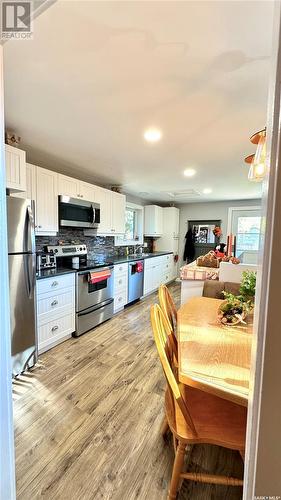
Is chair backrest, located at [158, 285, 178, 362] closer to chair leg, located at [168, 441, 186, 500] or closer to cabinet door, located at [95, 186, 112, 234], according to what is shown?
chair leg, located at [168, 441, 186, 500]

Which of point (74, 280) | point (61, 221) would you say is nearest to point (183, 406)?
point (74, 280)

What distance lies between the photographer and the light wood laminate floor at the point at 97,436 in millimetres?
1157

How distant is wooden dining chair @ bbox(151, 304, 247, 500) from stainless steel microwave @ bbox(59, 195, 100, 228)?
2.17 meters

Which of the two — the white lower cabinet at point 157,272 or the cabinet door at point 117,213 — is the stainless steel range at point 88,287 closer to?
the cabinet door at point 117,213

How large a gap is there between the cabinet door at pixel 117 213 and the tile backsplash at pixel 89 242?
12.7 inches

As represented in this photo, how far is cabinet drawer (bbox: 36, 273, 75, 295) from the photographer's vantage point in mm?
2323

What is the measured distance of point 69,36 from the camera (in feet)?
3.52

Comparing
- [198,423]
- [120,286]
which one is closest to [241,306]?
[198,423]

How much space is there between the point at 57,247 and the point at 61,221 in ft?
1.20

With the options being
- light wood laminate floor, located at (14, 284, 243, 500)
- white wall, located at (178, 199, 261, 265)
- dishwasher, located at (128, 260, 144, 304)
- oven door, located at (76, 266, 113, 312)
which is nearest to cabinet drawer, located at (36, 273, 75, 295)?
oven door, located at (76, 266, 113, 312)

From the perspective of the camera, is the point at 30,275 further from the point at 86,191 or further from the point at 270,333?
the point at 270,333

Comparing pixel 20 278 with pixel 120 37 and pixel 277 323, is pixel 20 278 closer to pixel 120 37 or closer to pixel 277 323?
pixel 120 37

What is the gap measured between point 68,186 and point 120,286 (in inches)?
69.3

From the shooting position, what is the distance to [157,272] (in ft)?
16.7
